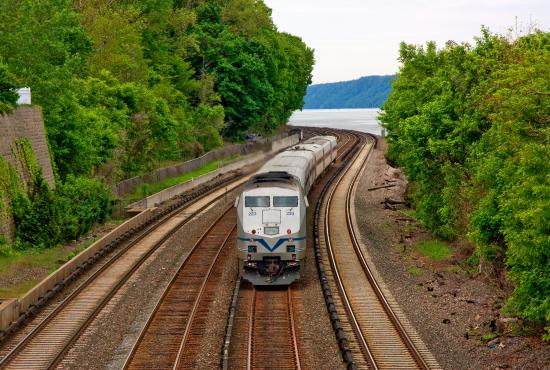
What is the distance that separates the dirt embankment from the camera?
2151 cm

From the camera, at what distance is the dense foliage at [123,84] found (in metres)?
43.5

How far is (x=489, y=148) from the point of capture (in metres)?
29.9

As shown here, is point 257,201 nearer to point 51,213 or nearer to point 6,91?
point 51,213

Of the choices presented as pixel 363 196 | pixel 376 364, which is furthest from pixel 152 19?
A: pixel 376 364

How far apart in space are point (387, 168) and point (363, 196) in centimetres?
2083

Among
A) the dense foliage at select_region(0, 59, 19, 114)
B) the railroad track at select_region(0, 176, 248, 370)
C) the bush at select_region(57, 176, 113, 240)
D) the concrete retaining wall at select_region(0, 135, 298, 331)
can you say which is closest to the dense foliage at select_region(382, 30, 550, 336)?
the railroad track at select_region(0, 176, 248, 370)

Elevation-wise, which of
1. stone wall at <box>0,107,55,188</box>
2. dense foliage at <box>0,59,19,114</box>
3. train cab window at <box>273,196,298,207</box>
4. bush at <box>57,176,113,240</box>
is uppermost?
dense foliage at <box>0,59,19,114</box>

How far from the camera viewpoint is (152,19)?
82062 mm

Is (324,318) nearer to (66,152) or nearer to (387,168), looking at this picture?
(66,152)

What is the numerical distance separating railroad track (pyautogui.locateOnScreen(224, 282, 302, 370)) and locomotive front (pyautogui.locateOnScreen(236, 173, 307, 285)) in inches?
29.5

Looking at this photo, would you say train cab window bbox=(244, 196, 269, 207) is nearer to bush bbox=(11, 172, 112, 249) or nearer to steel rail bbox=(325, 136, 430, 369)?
steel rail bbox=(325, 136, 430, 369)

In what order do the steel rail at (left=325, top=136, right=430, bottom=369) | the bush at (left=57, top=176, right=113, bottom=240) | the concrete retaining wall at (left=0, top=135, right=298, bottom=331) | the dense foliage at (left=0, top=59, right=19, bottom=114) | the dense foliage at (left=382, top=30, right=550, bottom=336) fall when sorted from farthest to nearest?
the bush at (left=57, top=176, right=113, bottom=240) → the dense foliage at (left=0, top=59, right=19, bottom=114) → the concrete retaining wall at (left=0, top=135, right=298, bottom=331) → the steel rail at (left=325, top=136, right=430, bottom=369) → the dense foliage at (left=382, top=30, right=550, bottom=336)

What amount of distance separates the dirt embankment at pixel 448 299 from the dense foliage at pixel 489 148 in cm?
111

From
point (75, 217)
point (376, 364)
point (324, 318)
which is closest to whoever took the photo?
point (376, 364)
